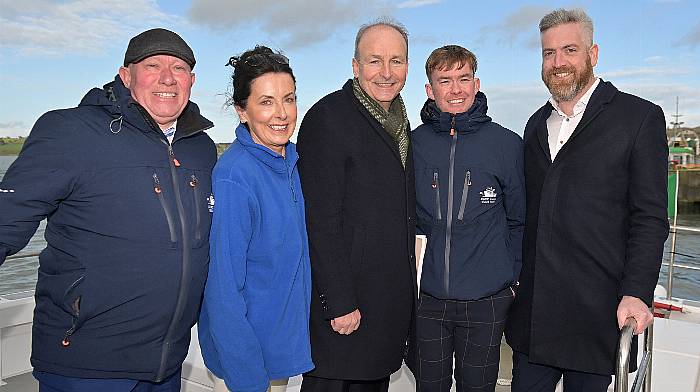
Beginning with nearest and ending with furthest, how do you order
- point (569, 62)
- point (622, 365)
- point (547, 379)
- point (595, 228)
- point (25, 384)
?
point (622, 365), point (595, 228), point (569, 62), point (547, 379), point (25, 384)

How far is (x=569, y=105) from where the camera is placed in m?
2.46

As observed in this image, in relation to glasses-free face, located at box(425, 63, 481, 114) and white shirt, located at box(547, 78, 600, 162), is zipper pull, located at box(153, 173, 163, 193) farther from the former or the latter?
white shirt, located at box(547, 78, 600, 162)

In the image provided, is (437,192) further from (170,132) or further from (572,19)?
(170,132)

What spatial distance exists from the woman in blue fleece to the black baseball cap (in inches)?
8.4

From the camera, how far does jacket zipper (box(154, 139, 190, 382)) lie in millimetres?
1910

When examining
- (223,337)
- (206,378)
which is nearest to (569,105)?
(223,337)

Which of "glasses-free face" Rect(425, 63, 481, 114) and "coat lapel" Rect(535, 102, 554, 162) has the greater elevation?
"glasses-free face" Rect(425, 63, 481, 114)

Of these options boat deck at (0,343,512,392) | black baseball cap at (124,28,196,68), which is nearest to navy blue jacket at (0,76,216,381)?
black baseball cap at (124,28,196,68)

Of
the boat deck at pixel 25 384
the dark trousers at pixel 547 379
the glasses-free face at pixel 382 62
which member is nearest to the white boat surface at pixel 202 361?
the boat deck at pixel 25 384

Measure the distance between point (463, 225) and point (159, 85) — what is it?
1302mm

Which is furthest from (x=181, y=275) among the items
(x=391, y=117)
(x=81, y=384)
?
(x=391, y=117)

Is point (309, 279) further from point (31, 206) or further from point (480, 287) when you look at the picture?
point (31, 206)

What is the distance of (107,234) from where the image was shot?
5.95ft

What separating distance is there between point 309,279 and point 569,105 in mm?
1318
